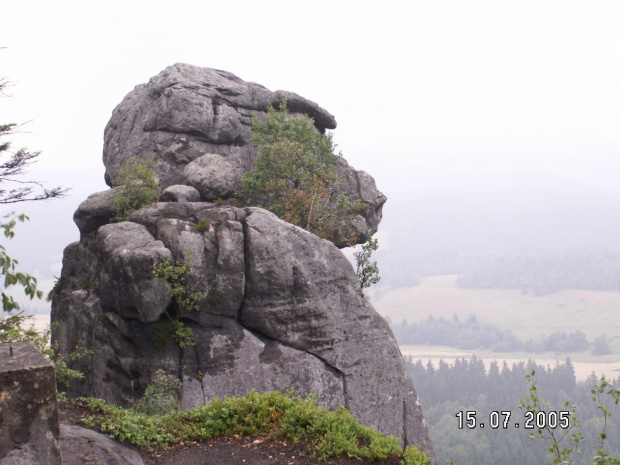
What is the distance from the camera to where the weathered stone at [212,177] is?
108 ft

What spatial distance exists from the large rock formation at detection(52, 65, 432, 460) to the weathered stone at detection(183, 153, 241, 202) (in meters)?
2.61

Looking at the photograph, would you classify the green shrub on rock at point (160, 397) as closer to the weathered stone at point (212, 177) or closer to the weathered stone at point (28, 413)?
the weathered stone at point (28, 413)

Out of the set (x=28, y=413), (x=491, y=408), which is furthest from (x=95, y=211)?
(x=491, y=408)

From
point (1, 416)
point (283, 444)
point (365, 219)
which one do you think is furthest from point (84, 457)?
point (365, 219)

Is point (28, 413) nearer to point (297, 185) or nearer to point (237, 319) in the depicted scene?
point (237, 319)

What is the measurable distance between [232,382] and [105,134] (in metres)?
25.6

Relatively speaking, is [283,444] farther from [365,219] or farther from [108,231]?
[365,219]

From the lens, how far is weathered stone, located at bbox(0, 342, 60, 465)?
10258 millimetres

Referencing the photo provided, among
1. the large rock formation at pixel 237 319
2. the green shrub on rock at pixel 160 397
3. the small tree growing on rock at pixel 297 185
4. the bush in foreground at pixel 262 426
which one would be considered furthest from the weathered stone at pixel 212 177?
the bush in foreground at pixel 262 426

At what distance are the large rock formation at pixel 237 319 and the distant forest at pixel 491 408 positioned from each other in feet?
251

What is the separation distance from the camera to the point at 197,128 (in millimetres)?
37906

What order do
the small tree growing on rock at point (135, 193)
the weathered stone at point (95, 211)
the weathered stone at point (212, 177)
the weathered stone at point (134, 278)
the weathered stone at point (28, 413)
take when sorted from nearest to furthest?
the weathered stone at point (28, 413) < the weathered stone at point (134, 278) < the small tree growing on rock at point (135, 193) < the weathered stone at point (95, 211) < the weathered stone at point (212, 177)

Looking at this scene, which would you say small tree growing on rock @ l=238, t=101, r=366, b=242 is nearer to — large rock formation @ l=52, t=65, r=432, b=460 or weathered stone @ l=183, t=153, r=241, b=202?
weathered stone @ l=183, t=153, r=241, b=202

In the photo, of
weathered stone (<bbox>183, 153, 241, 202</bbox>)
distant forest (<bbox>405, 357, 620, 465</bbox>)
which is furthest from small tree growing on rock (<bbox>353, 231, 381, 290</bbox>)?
distant forest (<bbox>405, 357, 620, 465</bbox>)
